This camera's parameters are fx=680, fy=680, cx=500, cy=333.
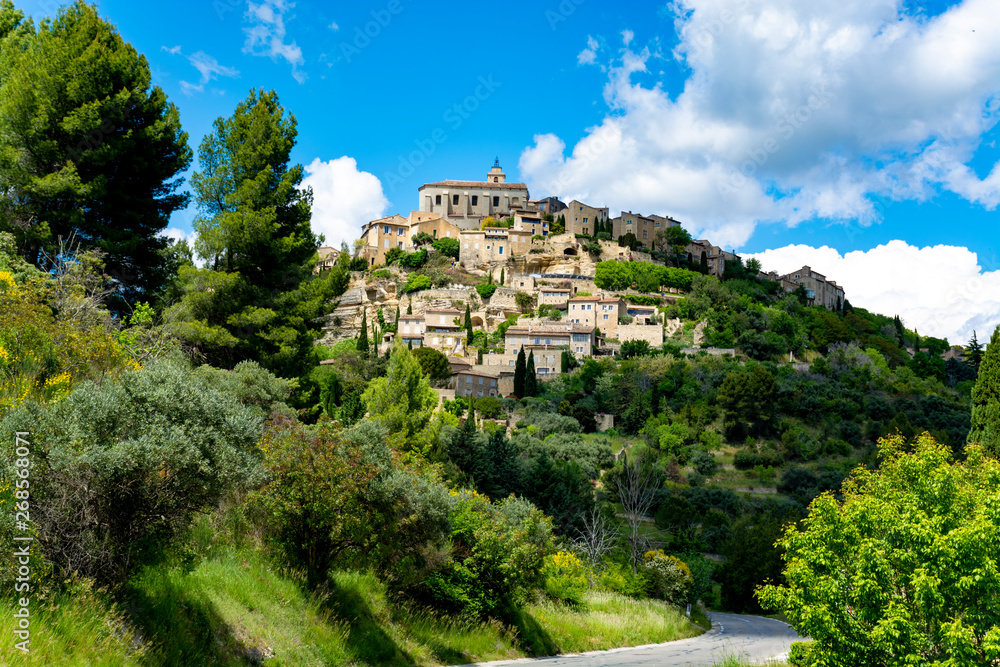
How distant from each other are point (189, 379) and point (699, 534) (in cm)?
4394

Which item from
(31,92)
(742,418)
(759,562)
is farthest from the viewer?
(742,418)

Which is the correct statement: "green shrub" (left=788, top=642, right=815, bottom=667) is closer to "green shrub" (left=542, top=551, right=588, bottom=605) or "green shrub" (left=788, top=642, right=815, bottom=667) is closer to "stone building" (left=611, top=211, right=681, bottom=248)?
"green shrub" (left=542, top=551, right=588, bottom=605)

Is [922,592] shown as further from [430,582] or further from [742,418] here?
[742,418]

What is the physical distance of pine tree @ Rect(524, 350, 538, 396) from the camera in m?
71.6

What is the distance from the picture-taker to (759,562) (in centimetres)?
3841

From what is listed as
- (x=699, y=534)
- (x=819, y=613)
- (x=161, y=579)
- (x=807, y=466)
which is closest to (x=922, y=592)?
(x=819, y=613)

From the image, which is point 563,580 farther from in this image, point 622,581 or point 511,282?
point 511,282

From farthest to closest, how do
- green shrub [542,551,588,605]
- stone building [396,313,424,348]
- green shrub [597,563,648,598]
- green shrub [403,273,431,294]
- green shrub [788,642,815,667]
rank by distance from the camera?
green shrub [403,273,431,294] < stone building [396,313,424,348] < green shrub [597,563,648,598] < green shrub [542,551,588,605] < green shrub [788,642,815,667]

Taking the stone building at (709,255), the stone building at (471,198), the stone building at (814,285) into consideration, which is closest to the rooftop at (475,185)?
the stone building at (471,198)

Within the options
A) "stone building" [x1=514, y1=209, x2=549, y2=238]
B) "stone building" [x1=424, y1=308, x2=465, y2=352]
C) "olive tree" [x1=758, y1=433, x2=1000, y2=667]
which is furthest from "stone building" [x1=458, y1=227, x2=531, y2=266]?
"olive tree" [x1=758, y1=433, x2=1000, y2=667]

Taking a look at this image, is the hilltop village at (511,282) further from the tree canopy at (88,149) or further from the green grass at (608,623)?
the tree canopy at (88,149)

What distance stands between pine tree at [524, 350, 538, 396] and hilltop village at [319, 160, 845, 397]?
54 centimetres

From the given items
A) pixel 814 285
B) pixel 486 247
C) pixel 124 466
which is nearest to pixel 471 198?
pixel 486 247

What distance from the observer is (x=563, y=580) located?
1925 centimetres
